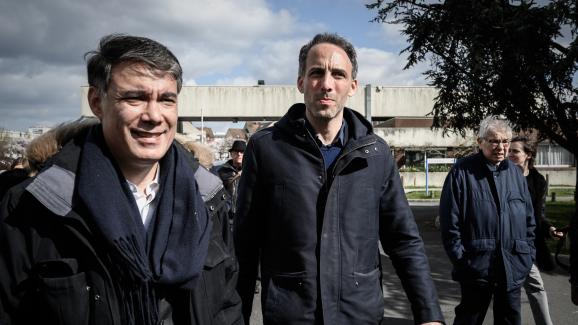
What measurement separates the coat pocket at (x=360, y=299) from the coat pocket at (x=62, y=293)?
1.20 metres

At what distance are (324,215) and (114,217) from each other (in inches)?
41.3

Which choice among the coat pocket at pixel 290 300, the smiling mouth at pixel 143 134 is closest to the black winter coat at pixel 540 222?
the coat pocket at pixel 290 300

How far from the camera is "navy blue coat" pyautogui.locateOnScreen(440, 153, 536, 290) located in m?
3.73

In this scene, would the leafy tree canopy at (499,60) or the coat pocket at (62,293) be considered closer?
the coat pocket at (62,293)

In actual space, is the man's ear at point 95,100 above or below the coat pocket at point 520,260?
above

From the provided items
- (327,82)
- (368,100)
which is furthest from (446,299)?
(368,100)

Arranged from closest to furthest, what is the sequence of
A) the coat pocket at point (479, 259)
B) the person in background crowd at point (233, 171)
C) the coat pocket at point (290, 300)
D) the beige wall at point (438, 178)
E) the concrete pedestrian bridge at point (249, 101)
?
1. the coat pocket at point (290, 300)
2. the coat pocket at point (479, 259)
3. the person in background crowd at point (233, 171)
4. the concrete pedestrian bridge at point (249, 101)
5. the beige wall at point (438, 178)

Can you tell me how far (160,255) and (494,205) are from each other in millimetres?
2999

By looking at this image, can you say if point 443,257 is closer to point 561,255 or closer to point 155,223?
point 561,255

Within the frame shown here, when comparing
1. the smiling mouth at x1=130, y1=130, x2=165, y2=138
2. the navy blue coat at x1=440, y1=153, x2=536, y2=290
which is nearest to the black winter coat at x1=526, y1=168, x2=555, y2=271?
the navy blue coat at x1=440, y1=153, x2=536, y2=290

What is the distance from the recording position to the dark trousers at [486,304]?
148 inches

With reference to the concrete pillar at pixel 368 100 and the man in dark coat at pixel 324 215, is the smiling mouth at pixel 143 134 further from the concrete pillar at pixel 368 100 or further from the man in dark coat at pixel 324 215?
the concrete pillar at pixel 368 100

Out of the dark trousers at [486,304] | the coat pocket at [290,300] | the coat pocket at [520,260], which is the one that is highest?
the coat pocket at [290,300]

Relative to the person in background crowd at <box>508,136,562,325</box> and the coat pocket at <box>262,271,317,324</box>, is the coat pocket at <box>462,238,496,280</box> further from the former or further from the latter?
the coat pocket at <box>262,271,317,324</box>
